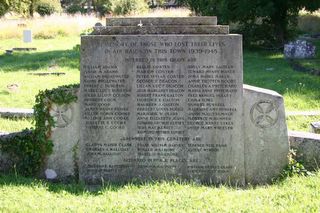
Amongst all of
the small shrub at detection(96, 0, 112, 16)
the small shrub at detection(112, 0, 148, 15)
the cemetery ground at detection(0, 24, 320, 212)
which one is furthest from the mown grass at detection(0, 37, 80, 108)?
the small shrub at detection(96, 0, 112, 16)

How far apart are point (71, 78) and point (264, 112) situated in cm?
1007

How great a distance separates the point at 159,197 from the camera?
18.7ft

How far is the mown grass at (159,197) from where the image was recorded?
17.7ft

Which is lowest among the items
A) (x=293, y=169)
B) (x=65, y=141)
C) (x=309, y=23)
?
(x=293, y=169)

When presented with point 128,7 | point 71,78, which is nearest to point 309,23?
point 71,78

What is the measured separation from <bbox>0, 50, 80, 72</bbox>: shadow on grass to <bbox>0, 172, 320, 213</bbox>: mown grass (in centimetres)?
1270

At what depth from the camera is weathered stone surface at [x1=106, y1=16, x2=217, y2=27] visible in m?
6.56

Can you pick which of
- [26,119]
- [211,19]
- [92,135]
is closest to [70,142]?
[92,135]

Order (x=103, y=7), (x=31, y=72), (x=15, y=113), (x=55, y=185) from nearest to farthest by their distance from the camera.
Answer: (x=55, y=185)
(x=15, y=113)
(x=31, y=72)
(x=103, y=7)

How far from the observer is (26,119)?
1023cm

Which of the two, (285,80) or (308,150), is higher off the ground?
(285,80)

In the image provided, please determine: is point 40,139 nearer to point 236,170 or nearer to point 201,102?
point 201,102

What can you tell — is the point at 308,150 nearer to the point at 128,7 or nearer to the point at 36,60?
the point at 36,60

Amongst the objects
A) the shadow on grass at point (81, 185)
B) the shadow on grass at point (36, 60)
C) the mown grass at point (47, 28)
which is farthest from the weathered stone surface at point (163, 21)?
the mown grass at point (47, 28)
